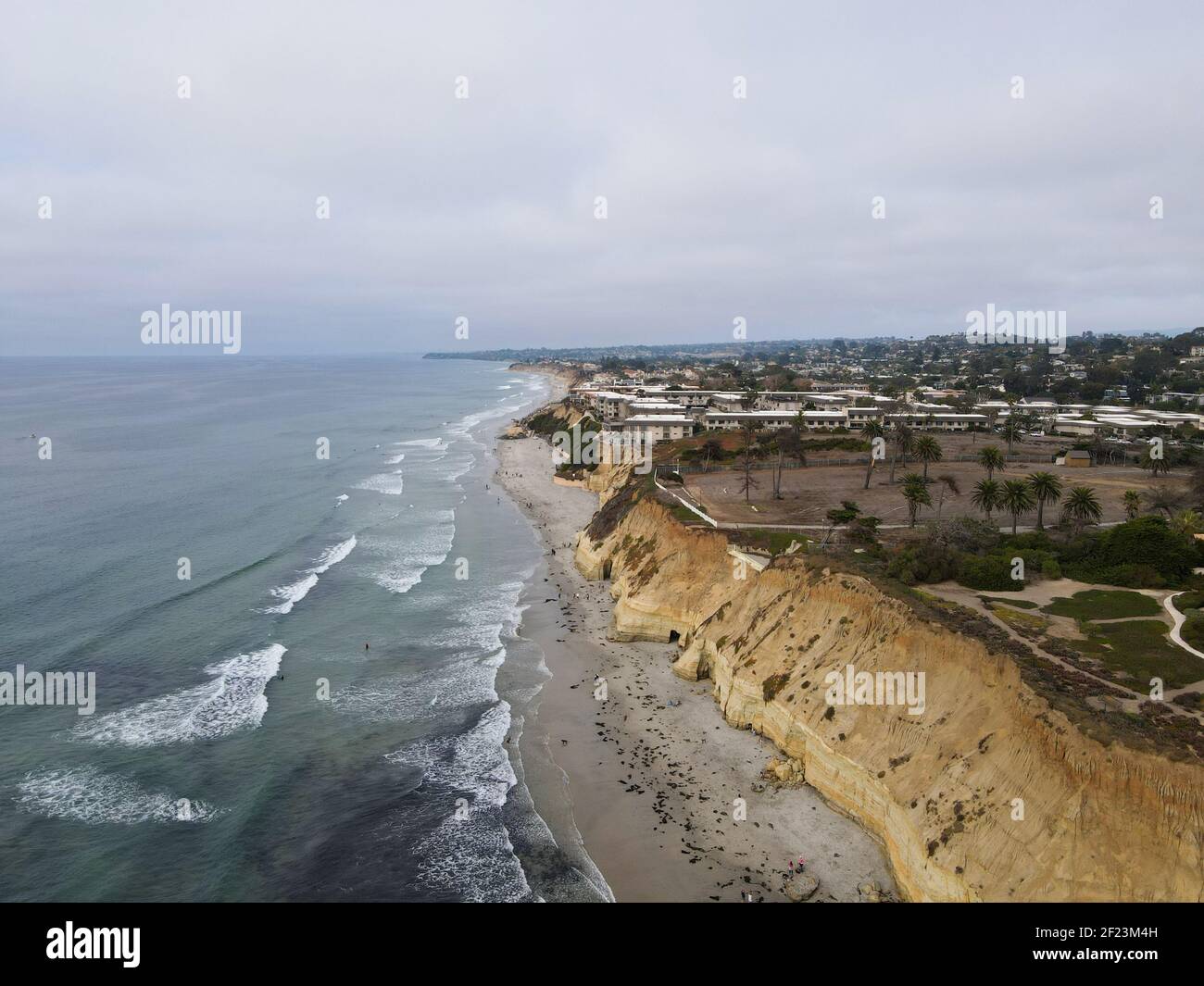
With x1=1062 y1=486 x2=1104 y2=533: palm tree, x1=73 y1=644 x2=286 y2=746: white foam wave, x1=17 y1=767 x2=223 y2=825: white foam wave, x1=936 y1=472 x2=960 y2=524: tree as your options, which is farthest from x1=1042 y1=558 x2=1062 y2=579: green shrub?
x1=73 y1=644 x2=286 y2=746: white foam wave

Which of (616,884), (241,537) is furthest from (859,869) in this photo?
(241,537)

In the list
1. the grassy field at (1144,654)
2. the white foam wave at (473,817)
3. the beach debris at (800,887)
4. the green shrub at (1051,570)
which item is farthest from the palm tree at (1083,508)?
the white foam wave at (473,817)

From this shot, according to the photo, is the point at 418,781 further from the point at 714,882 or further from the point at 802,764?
the point at 802,764

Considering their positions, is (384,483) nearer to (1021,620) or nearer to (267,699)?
(267,699)

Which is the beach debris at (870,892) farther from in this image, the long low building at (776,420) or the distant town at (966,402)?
the long low building at (776,420)

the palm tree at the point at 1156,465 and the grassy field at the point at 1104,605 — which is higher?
the palm tree at the point at 1156,465

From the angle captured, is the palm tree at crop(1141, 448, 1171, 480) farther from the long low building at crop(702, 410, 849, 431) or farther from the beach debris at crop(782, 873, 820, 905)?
the beach debris at crop(782, 873, 820, 905)

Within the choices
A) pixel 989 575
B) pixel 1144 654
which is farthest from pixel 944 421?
pixel 1144 654
